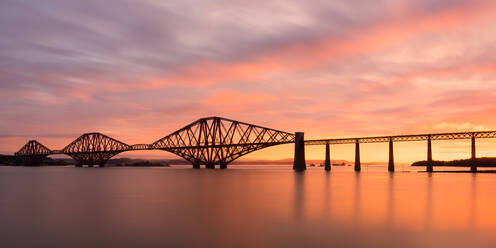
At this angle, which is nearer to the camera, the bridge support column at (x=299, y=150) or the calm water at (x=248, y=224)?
the calm water at (x=248, y=224)

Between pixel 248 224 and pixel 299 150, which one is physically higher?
pixel 299 150

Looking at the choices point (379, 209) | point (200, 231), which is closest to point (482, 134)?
point (379, 209)

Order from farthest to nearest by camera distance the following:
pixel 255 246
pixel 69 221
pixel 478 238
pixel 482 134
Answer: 1. pixel 482 134
2. pixel 69 221
3. pixel 478 238
4. pixel 255 246

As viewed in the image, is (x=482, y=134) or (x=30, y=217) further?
(x=482, y=134)

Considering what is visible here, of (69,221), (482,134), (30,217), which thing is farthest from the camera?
(482,134)

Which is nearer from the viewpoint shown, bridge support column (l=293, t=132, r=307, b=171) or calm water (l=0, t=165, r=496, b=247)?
calm water (l=0, t=165, r=496, b=247)

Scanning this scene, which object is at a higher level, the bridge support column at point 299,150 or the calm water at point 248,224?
the bridge support column at point 299,150

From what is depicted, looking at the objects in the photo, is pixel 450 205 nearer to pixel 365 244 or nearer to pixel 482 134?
pixel 365 244

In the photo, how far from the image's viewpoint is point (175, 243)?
58.0 feet

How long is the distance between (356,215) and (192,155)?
14797 cm

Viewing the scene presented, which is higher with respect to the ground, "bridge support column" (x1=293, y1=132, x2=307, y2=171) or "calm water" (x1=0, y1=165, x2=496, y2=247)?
"bridge support column" (x1=293, y1=132, x2=307, y2=171)

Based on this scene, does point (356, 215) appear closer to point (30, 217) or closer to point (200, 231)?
point (200, 231)

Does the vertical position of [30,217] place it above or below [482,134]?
below

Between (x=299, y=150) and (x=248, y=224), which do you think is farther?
(x=299, y=150)
